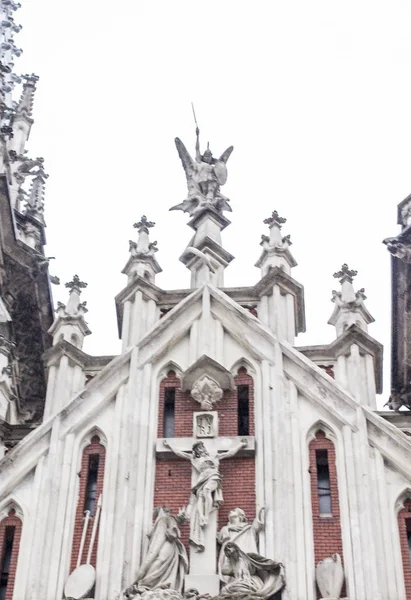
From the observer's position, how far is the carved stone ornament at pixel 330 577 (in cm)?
1704

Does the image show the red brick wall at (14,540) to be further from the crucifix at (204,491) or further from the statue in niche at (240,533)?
the statue in niche at (240,533)

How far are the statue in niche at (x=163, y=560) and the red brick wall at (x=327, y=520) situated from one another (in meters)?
1.80

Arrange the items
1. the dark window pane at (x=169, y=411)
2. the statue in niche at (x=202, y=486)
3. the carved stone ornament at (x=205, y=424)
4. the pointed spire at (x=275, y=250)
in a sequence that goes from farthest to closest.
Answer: the pointed spire at (x=275, y=250)
the dark window pane at (x=169, y=411)
the carved stone ornament at (x=205, y=424)
the statue in niche at (x=202, y=486)

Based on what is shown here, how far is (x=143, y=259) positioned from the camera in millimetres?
22578

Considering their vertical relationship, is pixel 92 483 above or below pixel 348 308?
below

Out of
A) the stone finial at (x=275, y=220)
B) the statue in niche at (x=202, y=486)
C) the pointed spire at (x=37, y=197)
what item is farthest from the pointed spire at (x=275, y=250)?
the pointed spire at (x=37, y=197)

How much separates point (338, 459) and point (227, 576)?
2508mm

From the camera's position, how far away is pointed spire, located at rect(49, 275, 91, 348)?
21406 mm

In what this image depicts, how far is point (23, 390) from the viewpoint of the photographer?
26.4 m

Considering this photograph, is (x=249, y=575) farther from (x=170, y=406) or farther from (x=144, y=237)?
(x=144, y=237)

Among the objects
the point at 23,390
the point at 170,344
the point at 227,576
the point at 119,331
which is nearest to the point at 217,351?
the point at 170,344

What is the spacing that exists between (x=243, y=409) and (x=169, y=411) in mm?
1117

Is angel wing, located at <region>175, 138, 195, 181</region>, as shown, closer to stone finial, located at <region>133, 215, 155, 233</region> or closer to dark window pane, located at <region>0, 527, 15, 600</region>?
stone finial, located at <region>133, 215, 155, 233</region>

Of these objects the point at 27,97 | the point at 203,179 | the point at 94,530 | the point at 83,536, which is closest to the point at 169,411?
the point at 94,530
